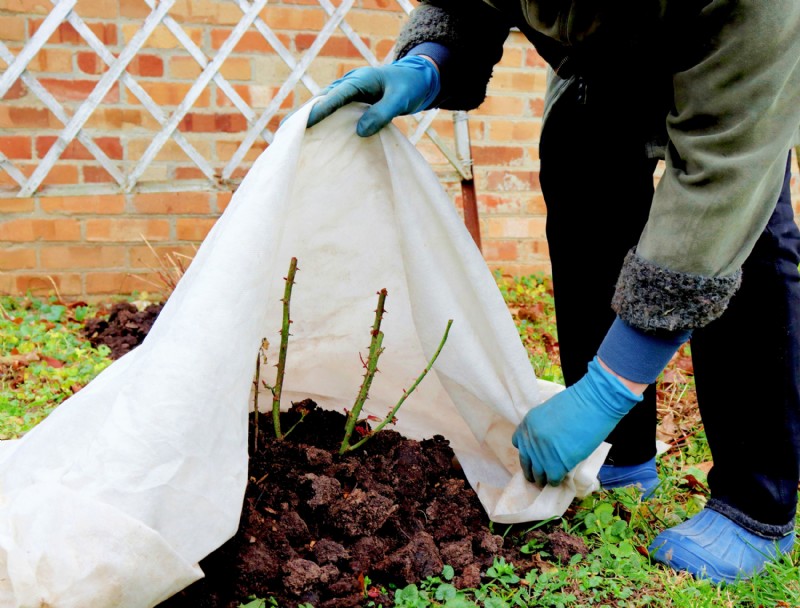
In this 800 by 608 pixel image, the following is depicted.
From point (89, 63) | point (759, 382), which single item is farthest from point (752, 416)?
Answer: point (89, 63)

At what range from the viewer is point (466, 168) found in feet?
9.67

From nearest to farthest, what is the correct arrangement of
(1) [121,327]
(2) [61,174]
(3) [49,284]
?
(1) [121,327] < (2) [61,174] < (3) [49,284]

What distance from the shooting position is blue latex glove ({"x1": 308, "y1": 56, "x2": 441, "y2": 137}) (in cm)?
127

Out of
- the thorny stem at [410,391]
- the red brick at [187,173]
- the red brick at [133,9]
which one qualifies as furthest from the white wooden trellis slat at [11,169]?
the thorny stem at [410,391]

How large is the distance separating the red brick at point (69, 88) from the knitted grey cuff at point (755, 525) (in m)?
2.36

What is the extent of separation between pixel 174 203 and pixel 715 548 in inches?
87.2

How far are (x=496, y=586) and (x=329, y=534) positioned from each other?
0.92ft

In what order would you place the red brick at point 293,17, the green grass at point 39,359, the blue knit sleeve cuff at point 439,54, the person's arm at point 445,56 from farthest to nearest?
the red brick at point 293,17 < the green grass at point 39,359 < the blue knit sleeve cuff at point 439,54 < the person's arm at point 445,56

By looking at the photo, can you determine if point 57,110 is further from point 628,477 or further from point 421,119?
point 628,477

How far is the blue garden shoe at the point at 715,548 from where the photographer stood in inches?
52.8

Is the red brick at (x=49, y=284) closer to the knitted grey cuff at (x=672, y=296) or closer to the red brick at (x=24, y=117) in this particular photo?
the red brick at (x=24, y=117)

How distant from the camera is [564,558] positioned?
1.33m

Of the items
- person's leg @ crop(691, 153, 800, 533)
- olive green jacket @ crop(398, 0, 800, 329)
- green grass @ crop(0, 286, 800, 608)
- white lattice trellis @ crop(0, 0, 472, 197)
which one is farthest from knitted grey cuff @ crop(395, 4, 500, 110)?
white lattice trellis @ crop(0, 0, 472, 197)

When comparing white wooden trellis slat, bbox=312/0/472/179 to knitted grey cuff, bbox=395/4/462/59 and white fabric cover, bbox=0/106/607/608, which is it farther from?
white fabric cover, bbox=0/106/607/608
